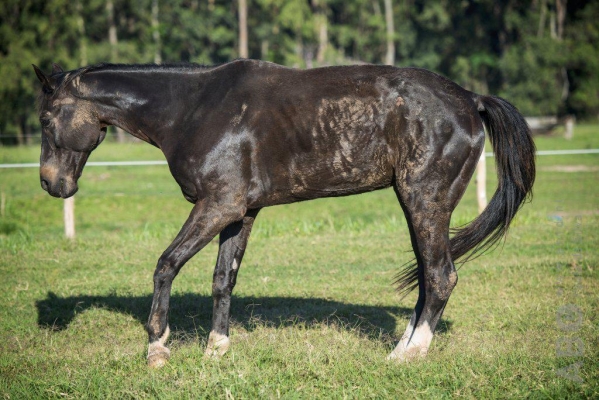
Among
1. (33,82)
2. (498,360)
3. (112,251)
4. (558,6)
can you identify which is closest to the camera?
(498,360)

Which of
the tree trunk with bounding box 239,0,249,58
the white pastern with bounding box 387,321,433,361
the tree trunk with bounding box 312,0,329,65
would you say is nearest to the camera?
the white pastern with bounding box 387,321,433,361

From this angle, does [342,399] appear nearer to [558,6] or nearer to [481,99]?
[481,99]

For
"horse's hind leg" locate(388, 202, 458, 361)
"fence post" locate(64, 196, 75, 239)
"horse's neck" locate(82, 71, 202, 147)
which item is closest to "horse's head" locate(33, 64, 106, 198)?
"horse's neck" locate(82, 71, 202, 147)

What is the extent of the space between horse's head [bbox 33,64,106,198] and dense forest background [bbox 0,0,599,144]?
108 feet

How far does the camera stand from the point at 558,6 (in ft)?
171

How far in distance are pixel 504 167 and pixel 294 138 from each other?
1.74 metres

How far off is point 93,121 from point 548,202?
496 inches

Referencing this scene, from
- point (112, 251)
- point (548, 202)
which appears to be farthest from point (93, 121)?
point (548, 202)

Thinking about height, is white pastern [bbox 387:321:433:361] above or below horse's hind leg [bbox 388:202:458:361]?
below

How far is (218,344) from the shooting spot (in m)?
5.50

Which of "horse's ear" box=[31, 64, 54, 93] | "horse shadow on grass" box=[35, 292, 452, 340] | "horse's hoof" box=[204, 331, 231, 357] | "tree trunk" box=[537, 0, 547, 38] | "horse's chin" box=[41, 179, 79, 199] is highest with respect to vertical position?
"horse's ear" box=[31, 64, 54, 93]

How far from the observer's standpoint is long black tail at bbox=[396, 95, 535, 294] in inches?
217

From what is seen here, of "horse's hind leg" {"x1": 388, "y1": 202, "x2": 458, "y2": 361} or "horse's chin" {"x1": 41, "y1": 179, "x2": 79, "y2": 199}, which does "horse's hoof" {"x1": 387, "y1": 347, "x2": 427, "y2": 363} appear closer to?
"horse's hind leg" {"x1": 388, "y1": 202, "x2": 458, "y2": 361}

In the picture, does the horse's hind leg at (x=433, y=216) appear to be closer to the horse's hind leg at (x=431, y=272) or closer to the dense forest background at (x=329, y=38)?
the horse's hind leg at (x=431, y=272)
